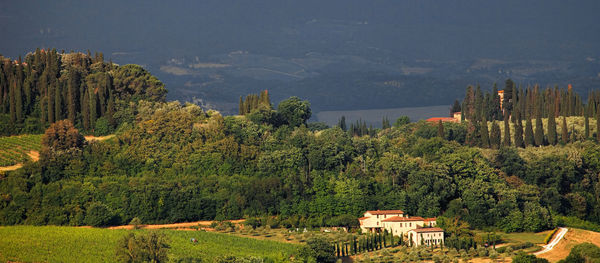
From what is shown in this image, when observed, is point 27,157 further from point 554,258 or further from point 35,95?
point 554,258

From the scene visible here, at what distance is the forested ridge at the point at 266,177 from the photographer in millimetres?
73812

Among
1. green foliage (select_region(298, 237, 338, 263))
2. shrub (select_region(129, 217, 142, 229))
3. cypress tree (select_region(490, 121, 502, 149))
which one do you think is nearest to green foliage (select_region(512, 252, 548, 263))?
green foliage (select_region(298, 237, 338, 263))

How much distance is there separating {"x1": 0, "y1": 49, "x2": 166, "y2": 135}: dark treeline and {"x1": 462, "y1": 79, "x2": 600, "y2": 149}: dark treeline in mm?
36347

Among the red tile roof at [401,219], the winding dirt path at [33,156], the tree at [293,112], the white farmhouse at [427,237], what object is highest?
the tree at [293,112]

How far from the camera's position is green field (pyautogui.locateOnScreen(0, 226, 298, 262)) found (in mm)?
59438

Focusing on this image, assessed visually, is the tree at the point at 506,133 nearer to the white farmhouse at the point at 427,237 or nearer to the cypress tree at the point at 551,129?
the cypress tree at the point at 551,129

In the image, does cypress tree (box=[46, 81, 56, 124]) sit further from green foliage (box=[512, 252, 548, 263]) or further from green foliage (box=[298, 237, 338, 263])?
green foliage (box=[512, 252, 548, 263])

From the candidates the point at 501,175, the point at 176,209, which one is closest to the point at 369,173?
the point at 501,175

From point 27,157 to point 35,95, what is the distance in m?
10.1

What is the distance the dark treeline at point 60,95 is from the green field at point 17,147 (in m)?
1.65

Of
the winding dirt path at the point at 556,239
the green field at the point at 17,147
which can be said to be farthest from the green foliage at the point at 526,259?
the green field at the point at 17,147

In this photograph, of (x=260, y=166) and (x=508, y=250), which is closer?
(x=508, y=250)

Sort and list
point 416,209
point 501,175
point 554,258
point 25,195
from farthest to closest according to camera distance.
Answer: point 501,175 → point 416,209 → point 25,195 → point 554,258

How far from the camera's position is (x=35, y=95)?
278ft
